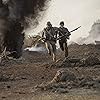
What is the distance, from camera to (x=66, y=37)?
19.6 metres

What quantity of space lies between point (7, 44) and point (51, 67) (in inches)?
425

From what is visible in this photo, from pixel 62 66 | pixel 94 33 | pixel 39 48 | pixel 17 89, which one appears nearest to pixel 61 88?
pixel 17 89

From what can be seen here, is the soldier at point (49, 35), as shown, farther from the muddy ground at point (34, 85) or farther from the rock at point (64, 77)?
the rock at point (64, 77)

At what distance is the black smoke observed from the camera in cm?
2670

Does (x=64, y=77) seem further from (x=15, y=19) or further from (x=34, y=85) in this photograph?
(x=15, y=19)

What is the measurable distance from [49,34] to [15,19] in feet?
29.3

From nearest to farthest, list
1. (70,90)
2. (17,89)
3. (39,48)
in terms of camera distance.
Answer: (70,90) → (17,89) → (39,48)

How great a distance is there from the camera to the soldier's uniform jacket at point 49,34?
1862 cm

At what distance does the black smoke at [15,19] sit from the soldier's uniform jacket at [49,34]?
26.7 ft

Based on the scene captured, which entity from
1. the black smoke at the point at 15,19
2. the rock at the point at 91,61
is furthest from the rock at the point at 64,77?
the black smoke at the point at 15,19

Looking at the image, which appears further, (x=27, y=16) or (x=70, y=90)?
(x=27, y=16)

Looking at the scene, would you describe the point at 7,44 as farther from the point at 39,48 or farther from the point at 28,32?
the point at 39,48

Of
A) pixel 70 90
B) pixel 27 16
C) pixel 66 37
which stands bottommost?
pixel 70 90

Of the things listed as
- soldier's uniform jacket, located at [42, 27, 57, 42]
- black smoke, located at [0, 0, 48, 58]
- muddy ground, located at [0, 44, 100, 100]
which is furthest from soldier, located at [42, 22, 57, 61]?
black smoke, located at [0, 0, 48, 58]
